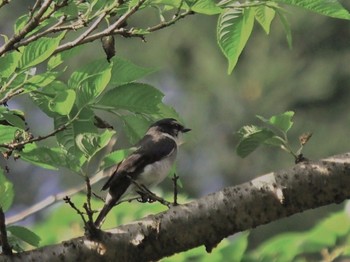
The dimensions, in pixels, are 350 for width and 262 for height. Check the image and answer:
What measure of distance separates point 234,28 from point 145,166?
1.61 metres

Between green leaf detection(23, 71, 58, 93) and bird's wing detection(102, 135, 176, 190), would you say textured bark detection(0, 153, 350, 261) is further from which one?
bird's wing detection(102, 135, 176, 190)

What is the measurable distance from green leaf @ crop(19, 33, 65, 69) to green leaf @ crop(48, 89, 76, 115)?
7 cm

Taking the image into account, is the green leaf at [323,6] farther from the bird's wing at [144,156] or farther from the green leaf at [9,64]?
the bird's wing at [144,156]

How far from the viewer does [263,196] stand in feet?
6.16

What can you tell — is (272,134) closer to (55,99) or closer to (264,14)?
(264,14)

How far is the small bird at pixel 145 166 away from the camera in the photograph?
2.66 m

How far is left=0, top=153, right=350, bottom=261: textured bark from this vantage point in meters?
1.77

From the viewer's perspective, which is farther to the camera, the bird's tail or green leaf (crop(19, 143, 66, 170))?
the bird's tail

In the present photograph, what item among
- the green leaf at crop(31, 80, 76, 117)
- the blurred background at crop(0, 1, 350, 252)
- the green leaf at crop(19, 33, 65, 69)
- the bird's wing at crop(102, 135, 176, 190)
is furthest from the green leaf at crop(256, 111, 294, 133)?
the blurred background at crop(0, 1, 350, 252)

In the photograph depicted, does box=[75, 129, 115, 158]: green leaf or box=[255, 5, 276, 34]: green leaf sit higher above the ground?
box=[255, 5, 276, 34]: green leaf

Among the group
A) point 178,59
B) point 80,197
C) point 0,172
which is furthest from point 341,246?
point 178,59

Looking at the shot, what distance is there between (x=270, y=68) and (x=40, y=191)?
485 centimetres

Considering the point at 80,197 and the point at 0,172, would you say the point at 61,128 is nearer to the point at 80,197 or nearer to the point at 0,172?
the point at 0,172

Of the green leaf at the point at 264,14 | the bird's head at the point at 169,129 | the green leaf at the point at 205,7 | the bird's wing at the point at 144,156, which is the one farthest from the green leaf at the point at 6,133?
the bird's head at the point at 169,129
